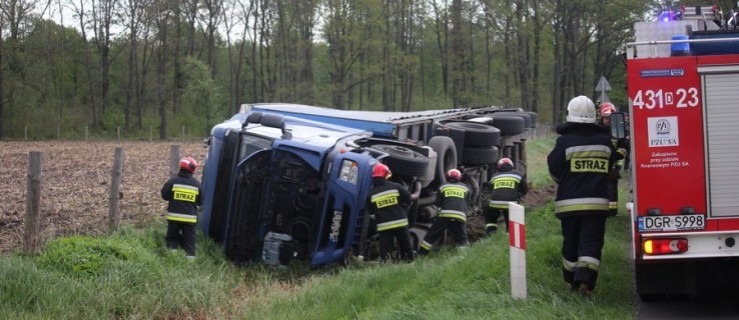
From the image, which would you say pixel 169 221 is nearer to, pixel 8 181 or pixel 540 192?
pixel 8 181

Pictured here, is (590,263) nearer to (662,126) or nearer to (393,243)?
(662,126)

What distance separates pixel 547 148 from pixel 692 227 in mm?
31268

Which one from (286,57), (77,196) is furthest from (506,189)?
(286,57)

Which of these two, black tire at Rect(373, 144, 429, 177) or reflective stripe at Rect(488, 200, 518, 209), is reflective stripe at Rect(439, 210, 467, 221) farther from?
reflective stripe at Rect(488, 200, 518, 209)

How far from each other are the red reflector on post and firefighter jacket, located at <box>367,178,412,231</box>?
4.35 meters

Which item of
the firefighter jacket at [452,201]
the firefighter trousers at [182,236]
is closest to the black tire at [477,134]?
the firefighter jacket at [452,201]

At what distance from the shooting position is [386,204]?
10516 millimetres

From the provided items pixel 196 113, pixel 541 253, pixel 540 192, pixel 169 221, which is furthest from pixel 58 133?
pixel 541 253

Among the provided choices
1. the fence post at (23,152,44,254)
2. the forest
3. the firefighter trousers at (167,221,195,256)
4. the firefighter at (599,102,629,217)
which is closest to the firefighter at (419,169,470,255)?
the firefighter at (599,102,629,217)

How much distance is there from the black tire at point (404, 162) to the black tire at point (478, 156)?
3.44m

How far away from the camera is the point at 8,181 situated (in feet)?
60.8

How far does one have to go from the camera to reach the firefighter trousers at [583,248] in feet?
23.5

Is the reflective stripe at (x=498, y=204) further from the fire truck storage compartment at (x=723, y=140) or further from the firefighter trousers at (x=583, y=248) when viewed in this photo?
the fire truck storage compartment at (x=723, y=140)

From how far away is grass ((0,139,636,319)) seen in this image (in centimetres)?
698
